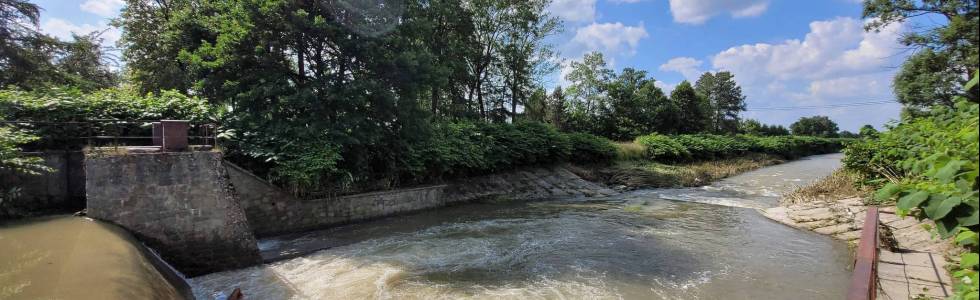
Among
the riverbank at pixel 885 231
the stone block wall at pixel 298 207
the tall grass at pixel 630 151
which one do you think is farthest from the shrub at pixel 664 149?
the stone block wall at pixel 298 207

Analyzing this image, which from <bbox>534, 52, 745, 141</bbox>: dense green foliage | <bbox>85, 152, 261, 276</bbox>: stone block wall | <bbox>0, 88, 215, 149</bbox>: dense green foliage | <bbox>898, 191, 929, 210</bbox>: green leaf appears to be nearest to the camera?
<bbox>898, 191, 929, 210</bbox>: green leaf

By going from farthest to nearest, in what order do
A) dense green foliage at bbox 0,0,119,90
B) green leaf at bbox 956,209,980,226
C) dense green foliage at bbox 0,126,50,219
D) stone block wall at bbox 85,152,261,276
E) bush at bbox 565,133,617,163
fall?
bush at bbox 565,133,617,163
dense green foliage at bbox 0,0,119,90
stone block wall at bbox 85,152,261,276
dense green foliage at bbox 0,126,50,219
green leaf at bbox 956,209,980,226

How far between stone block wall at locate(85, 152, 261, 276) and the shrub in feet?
83.5

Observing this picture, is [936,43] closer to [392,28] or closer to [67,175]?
[392,28]

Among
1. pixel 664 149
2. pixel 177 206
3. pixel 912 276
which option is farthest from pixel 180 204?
pixel 664 149

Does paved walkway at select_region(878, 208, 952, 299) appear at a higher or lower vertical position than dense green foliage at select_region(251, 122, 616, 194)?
lower

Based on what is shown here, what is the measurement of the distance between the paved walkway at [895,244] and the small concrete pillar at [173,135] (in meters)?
10.6

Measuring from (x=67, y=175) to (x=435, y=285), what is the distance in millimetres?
7674

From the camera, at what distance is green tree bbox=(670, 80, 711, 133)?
3962cm

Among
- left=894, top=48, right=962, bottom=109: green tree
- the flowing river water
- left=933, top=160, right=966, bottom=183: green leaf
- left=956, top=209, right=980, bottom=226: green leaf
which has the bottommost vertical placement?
the flowing river water

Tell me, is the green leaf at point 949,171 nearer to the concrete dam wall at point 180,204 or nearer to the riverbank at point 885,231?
the riverbank at point 885,231

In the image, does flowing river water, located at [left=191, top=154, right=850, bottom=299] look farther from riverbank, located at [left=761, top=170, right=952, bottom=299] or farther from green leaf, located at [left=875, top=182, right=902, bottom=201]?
green leaf, located at [left=875, top=182, right=902, bottom=201]

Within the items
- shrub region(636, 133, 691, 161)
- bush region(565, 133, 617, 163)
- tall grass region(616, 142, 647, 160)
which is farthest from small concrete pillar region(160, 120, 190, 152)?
shrub region(636, 133, 691, 161)

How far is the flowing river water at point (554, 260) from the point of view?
22.2 ft
